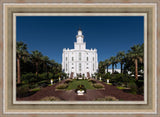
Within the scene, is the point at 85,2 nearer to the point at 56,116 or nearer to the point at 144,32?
the point at 144,32

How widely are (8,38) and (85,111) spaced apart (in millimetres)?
7188

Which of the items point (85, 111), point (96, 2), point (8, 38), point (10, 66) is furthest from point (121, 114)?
point (8, 38)

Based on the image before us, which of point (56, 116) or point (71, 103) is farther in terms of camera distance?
point (71, 103)

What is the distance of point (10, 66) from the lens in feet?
19.7

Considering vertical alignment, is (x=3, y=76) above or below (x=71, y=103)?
above

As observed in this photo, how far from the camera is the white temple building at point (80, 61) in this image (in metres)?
45.5

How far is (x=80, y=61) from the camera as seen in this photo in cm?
4569

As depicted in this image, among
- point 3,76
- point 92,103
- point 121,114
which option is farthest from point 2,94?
point 121,114

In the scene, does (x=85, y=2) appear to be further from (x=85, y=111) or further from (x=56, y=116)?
(x=56, y=116)

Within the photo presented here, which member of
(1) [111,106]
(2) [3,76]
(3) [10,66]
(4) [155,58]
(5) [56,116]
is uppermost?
(4) [155,58]

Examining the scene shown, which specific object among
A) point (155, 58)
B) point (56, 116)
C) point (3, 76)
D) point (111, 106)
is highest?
point (155, 58)

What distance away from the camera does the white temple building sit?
4547cm

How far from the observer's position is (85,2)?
5965 mm

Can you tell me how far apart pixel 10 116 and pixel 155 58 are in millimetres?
10240
